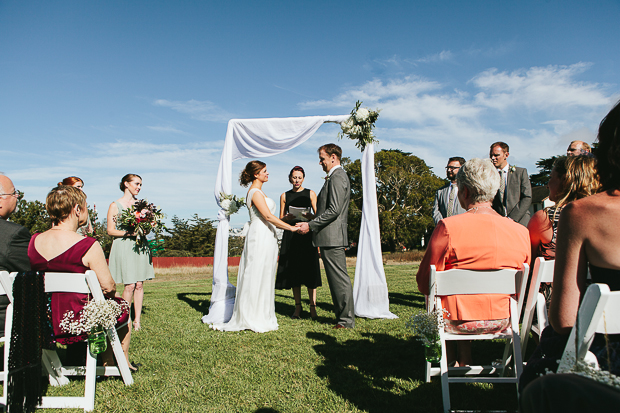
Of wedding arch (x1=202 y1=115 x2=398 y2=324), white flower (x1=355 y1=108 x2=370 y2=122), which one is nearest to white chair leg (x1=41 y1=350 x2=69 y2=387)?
wedding arch (x1=202 y1=115 x2=398 y2=324)

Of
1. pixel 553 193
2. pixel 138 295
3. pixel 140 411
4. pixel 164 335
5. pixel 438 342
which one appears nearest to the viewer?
pixel 438 342

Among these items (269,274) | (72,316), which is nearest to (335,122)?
(269,274)

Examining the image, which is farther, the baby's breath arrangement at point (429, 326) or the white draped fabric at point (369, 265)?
the white draped fabric at point (369, 265)

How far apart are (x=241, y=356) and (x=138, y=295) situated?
2296 mm

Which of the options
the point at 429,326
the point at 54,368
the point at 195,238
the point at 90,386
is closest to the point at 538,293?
the point at 429,326

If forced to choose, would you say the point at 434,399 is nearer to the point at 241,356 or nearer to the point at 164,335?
the point at 241,356

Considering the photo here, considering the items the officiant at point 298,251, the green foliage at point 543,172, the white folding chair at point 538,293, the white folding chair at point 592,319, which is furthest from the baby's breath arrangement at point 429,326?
the green foliage at point 543,172

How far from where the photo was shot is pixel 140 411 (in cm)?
290

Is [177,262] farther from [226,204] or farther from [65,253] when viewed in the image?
[65,253]

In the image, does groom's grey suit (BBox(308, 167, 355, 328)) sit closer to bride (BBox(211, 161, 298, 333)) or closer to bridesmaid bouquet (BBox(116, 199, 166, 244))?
bride (BBox(211, 161, 298, 333))

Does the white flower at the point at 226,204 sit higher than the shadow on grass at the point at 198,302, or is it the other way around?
the white flower at the point at 226,204

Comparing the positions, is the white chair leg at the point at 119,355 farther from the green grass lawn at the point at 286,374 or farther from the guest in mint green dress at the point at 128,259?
the guest in mint green dress at the point at 128,259

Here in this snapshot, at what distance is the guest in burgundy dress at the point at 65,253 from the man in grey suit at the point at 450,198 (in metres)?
4.57

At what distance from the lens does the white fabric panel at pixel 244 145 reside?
21.7ft
